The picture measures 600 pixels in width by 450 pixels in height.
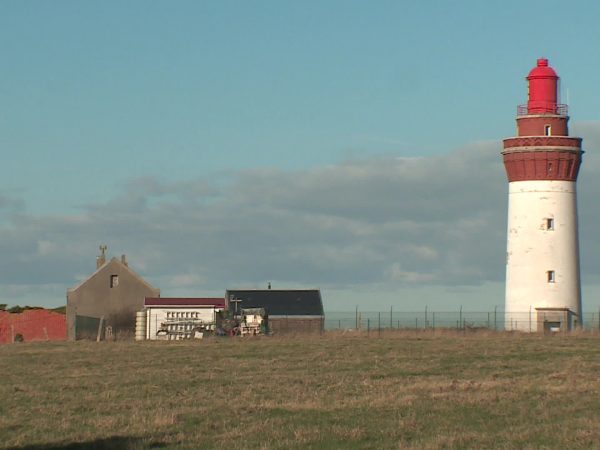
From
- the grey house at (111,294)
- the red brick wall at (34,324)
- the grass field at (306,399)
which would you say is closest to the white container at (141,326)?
the grey house at (111,294)

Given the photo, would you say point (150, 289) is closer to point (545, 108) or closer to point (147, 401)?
point (545, 108)

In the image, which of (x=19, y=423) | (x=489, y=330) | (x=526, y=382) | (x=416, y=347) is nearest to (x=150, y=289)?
(x=489, y=330)

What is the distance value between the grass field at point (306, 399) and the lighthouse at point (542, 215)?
16.5 meters

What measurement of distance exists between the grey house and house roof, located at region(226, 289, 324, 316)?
7856 mm

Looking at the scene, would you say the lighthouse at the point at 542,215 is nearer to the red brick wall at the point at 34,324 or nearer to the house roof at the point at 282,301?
the house roof at the point at 282,301

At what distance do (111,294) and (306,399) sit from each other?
61916mm

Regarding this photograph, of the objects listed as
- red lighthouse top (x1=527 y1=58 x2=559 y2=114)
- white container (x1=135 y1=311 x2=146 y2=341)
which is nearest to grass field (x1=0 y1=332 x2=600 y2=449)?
red lighthouse top (x1=527 y1=58 x2=559 y2=114)

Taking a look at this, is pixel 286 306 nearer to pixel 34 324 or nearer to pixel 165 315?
pixel 165 315

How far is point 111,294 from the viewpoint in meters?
89.0

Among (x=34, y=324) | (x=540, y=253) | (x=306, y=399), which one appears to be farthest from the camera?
(x=34, y=324)

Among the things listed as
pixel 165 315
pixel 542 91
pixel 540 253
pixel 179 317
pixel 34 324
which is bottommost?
pixel 34 324

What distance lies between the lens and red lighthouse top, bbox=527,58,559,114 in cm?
6888

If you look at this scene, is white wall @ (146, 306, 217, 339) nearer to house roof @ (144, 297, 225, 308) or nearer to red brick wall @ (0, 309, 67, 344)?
house roof @ (144, 297, 225, 308)

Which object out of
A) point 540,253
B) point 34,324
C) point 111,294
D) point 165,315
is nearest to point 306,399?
point 540,253
